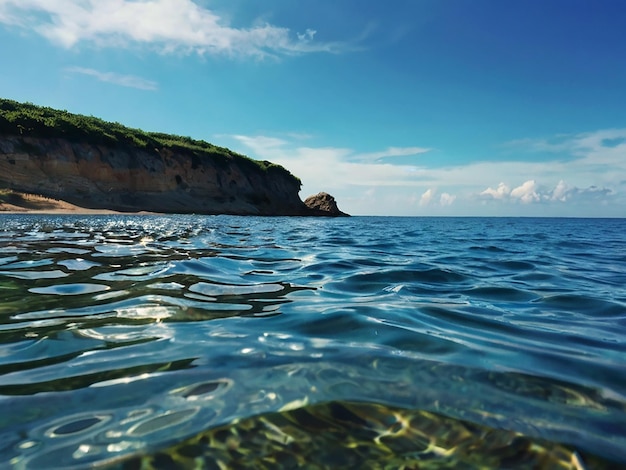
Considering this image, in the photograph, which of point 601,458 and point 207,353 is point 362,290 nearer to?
point 207,353

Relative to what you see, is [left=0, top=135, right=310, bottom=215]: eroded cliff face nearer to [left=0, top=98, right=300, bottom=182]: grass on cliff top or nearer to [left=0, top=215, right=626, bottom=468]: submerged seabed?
[left=0, top=98, right=300, bottom=182]: grass on cliff top

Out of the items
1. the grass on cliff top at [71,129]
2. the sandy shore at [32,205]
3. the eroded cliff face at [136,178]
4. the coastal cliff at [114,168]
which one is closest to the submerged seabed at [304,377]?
the sandy shore at [32,205]

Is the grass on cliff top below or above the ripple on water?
above

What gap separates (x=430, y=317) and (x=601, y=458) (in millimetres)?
2065

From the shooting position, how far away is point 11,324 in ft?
9.90

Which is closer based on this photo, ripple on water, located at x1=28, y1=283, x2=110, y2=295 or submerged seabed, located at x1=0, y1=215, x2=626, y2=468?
submerged seabed, located at x1=0, y1=215, x2=626, y2=468

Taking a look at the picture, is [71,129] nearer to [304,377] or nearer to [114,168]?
[114,168]

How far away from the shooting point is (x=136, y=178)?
43156 mm

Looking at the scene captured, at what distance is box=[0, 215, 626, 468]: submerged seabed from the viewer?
1.56 m

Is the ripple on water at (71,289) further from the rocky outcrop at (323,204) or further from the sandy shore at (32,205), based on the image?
the rocky outcrop at (323,204)

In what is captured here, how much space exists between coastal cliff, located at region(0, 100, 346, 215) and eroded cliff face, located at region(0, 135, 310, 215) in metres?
0.07

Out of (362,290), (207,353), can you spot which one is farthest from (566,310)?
(207,353)

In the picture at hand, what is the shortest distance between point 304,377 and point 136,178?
45.9m

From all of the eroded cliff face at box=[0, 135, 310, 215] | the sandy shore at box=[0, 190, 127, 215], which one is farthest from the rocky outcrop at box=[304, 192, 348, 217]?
the sandy shore at box=[0, 190, 127, 215]
